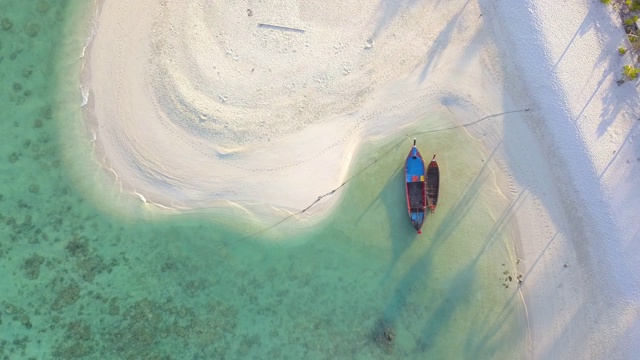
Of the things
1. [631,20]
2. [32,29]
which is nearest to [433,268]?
[631,20]

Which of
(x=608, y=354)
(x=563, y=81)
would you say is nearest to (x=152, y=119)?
(x=563, y=81)

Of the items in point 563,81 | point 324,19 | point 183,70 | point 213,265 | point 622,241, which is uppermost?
point 563,81

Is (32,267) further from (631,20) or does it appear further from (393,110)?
(631,20)

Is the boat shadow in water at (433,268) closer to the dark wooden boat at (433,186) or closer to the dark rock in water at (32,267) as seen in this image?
the dark wooden boat at (433,186)

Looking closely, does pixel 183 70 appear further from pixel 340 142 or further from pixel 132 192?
pixel 340 142

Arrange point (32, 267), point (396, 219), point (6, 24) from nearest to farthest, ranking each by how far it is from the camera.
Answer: point (32, 267)
point (6, 24)
point (396, 219)

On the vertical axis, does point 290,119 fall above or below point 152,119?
above
